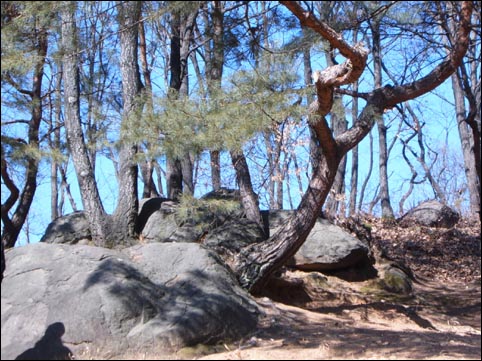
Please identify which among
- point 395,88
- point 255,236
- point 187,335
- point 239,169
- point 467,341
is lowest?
point 467,341

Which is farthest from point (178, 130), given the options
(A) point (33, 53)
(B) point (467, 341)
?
(B) point (467, 341)

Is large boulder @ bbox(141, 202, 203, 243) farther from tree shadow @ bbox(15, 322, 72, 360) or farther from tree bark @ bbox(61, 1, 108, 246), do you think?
tree shadow @ bbox(15, 322, 72, 360)

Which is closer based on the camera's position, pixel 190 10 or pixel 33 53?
pixel 190 10

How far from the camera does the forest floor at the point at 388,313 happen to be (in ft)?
18.6

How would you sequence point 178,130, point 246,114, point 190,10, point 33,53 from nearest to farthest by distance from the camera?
point 190,10, point 33,53, point 246,114, point 178,130

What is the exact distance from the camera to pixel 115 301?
18.9ft

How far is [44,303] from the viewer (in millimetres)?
5508

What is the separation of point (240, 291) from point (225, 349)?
1.36 m

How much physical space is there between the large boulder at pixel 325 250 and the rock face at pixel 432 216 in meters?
4.13

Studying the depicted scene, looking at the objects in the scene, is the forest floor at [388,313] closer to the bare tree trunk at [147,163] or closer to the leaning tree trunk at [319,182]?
the leaning tree trunk at [319,182]

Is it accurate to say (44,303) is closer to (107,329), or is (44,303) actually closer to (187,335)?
(107,329)

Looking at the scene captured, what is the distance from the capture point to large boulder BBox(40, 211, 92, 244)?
955cm

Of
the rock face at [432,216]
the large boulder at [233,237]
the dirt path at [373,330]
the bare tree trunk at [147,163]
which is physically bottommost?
the dirt path at [373,330]

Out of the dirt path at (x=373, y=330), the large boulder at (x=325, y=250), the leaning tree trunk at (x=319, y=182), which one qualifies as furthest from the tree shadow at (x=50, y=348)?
the large boulder at (x=325, y=250)
